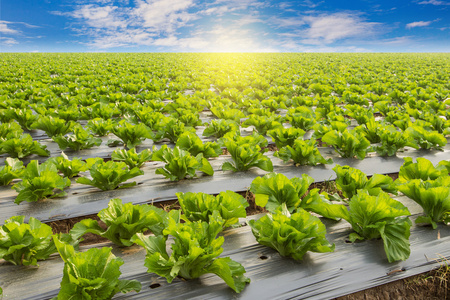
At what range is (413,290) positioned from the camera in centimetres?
206

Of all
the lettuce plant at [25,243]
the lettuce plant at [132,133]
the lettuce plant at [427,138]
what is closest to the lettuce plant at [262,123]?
the lettuce plant at [132,133]

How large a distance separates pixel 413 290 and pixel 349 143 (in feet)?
7.37

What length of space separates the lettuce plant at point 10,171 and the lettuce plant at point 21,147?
547mm

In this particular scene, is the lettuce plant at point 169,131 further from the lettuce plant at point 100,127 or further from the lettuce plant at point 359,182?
the lettuce plant at point 359,182

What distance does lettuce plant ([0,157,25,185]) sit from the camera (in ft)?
10.2

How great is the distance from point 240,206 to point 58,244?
1.31 metres

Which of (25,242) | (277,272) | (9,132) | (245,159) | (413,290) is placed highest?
(9,132)

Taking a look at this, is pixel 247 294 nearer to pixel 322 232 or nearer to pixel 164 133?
pixel 322 232

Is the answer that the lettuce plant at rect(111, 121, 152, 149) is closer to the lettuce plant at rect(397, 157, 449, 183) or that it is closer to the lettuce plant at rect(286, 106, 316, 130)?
the lettuce plant at rect(286, 106, 316, 130)

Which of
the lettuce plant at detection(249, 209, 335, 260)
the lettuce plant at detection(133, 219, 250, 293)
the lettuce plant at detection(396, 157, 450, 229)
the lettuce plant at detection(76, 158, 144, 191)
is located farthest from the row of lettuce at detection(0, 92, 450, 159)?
the lettuce plant at detection(133, 219, 250, 293)

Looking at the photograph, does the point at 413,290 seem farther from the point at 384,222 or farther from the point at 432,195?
the point at 432,195

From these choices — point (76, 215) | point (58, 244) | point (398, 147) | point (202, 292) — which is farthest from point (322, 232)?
point (398, 147)

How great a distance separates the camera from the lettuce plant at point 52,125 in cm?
454

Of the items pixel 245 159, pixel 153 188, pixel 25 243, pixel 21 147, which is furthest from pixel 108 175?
pixel 21 147
